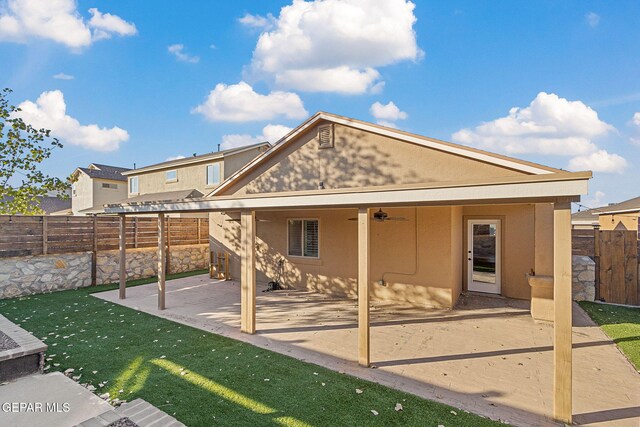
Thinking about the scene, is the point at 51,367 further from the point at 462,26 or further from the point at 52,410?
the point at 462,26

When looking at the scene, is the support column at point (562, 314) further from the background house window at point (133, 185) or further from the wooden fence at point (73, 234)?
the background house window at point (133, 185)

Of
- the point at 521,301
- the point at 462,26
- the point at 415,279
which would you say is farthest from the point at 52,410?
the point at 462,26

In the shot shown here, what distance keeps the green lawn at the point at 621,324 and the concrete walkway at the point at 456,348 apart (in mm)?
183

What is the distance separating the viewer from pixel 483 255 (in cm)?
951

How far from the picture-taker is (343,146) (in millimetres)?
8648

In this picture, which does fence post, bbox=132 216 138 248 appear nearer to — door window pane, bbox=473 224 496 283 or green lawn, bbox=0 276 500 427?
green lawn, bbox=0 276 500 427

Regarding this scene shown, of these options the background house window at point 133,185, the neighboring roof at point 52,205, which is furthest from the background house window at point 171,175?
the neighboring roof at point 52,205

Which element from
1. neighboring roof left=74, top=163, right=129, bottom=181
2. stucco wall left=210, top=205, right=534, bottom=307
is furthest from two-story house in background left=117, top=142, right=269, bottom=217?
stucco wall left=210, top=205, right=534, bottom=307

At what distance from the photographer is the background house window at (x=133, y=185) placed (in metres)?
22.2

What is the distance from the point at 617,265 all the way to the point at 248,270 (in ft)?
31.4

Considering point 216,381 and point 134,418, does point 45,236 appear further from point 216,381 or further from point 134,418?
point 134,418

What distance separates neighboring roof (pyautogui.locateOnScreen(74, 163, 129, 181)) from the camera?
25.2 meters

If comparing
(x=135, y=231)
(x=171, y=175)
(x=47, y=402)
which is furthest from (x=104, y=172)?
(x=47, y=402)

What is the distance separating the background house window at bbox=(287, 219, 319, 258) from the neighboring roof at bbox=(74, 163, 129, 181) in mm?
22717
